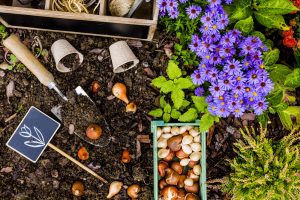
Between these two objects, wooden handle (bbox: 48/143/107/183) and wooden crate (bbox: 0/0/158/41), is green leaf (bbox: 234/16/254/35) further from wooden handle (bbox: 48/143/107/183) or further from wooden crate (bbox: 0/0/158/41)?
wooden handle (bbox: 48/143/107/183)

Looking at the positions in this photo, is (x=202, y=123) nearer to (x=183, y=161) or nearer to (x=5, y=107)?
(x=183, y=161)

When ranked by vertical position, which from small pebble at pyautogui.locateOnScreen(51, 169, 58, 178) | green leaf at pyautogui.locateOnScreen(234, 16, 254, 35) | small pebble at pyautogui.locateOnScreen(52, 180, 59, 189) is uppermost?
green leaf at pyautogui.locateOnScreen(234, 16, 254, 35)

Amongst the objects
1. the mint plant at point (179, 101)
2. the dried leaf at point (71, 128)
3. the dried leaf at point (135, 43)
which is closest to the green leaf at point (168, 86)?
the mint plant at point (179, 101)

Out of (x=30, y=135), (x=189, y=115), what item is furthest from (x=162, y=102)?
(x=30, y=135)

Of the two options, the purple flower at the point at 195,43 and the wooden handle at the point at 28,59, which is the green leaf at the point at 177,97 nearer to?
the purple flower at the point at 195,43

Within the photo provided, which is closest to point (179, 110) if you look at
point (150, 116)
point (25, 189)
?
point (150, 116)

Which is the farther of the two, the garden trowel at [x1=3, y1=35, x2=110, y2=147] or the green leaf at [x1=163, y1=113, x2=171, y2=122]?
the green leaf at [x1=163, y1=113, x2=171, y2=122]

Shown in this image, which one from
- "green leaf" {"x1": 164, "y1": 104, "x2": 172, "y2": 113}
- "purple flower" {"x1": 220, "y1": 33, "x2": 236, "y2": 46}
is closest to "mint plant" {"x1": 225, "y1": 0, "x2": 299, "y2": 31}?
"purple flower" {"x1": 220, "y1": 33, "x2": 236, "y2": 46}
